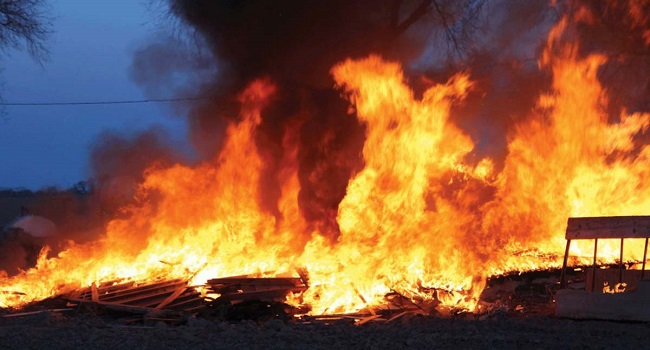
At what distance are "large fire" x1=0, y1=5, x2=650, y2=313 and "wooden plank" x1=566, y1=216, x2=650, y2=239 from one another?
130 centimetres

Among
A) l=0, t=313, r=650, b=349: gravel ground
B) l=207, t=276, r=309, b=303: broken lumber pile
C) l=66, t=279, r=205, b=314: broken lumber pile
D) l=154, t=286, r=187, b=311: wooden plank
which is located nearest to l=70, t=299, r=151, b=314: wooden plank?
l=66, t=279, r=205, b=314: broken lumber pile

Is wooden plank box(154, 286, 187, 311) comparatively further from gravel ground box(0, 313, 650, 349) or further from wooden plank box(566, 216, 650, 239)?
wooden plank box(566, 216, 650, 239)

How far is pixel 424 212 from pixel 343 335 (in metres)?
3.73

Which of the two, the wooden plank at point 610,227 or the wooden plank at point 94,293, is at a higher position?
the wooden plank at point 610,227

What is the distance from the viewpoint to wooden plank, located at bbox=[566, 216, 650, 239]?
299 inches

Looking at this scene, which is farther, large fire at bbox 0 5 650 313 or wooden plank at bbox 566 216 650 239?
large fire at bbox 0 5 650 313

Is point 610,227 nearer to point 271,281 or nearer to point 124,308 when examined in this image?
point 271,281

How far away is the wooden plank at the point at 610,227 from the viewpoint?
24.9ft

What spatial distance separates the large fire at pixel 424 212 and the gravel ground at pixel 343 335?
1526 mm

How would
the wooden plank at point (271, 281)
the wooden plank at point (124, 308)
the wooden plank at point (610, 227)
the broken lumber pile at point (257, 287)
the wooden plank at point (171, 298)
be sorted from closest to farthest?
the wooden plank at point (610, 227)
the wooden plank at point (124, 308)
the wooden plank at point (171, 298)
the broken lumber pile at point (257, 287)
the wooden plank at point (271, 281)

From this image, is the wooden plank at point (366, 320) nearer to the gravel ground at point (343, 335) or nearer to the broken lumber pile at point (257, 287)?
the gravel ground at point (343, 335)

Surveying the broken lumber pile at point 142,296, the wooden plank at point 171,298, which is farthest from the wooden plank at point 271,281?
the wooden plank at point 171,298

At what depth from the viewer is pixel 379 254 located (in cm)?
944

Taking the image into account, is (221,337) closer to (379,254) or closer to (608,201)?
(379,254)
